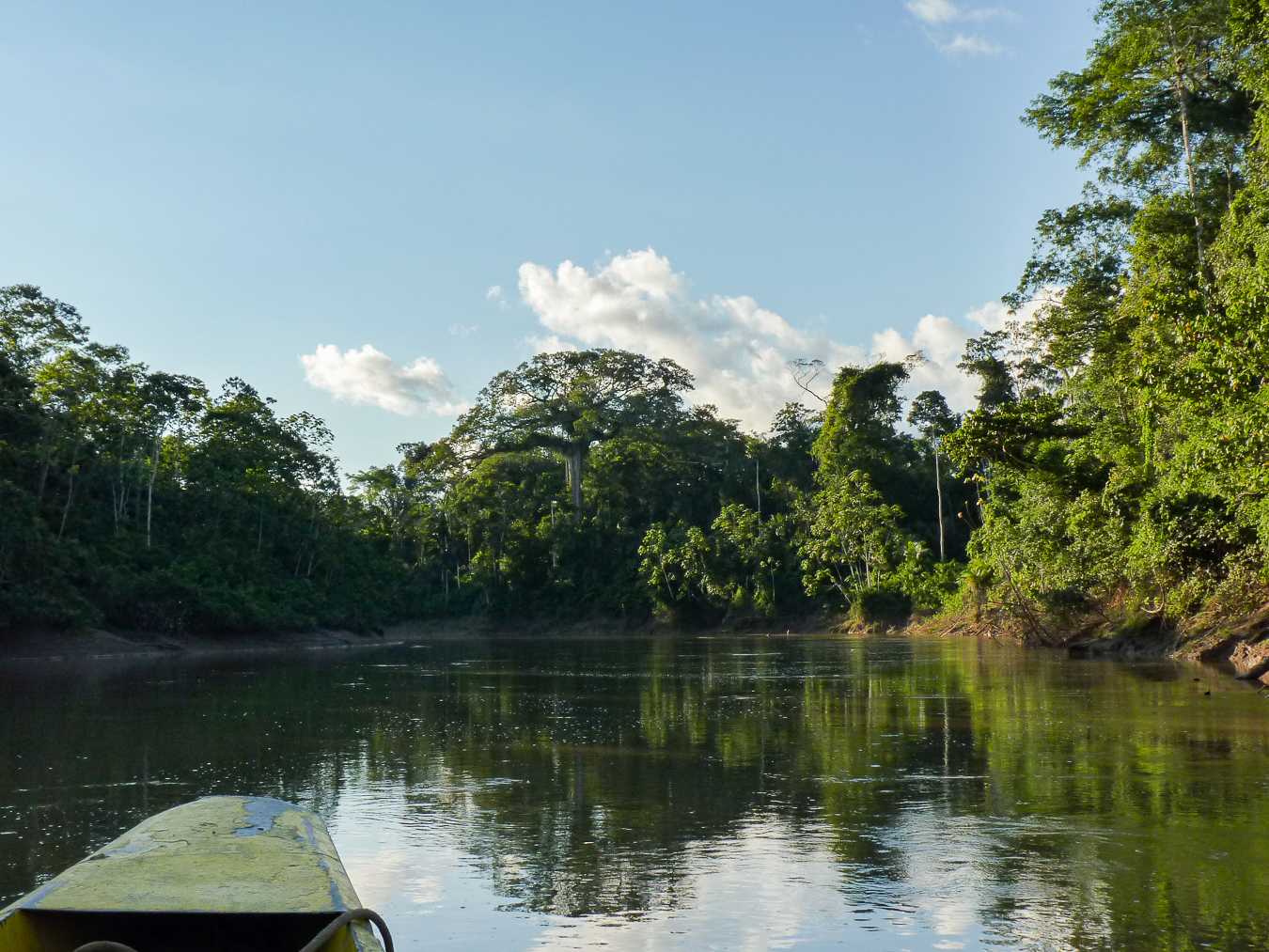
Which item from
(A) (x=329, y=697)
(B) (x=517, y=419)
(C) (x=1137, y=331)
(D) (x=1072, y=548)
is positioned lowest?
(A) (x=329, y=697)

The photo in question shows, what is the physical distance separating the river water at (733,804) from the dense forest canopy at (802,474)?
5.41m

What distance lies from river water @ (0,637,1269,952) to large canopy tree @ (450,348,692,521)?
143ft

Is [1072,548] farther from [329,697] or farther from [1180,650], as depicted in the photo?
[329,697]

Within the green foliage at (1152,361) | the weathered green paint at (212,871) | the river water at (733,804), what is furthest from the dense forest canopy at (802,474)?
the weathered green paint at (212,871)

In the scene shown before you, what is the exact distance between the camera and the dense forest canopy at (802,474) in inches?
700

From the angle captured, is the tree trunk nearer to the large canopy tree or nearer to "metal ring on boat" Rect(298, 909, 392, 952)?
the large canopy tree

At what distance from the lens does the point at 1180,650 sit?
2075 centimetres

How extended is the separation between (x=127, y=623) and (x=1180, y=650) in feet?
94.9

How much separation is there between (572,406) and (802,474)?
13.1 m

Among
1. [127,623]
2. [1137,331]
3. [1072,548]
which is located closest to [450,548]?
[127,623]

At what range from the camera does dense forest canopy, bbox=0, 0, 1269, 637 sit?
1778 centimetres

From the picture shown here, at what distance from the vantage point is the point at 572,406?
2345 inches

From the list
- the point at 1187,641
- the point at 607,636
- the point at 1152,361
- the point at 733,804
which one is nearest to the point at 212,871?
the point at 733,804

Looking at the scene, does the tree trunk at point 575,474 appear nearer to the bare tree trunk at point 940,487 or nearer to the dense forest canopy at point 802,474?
the dense forest canopy at point 802,474
